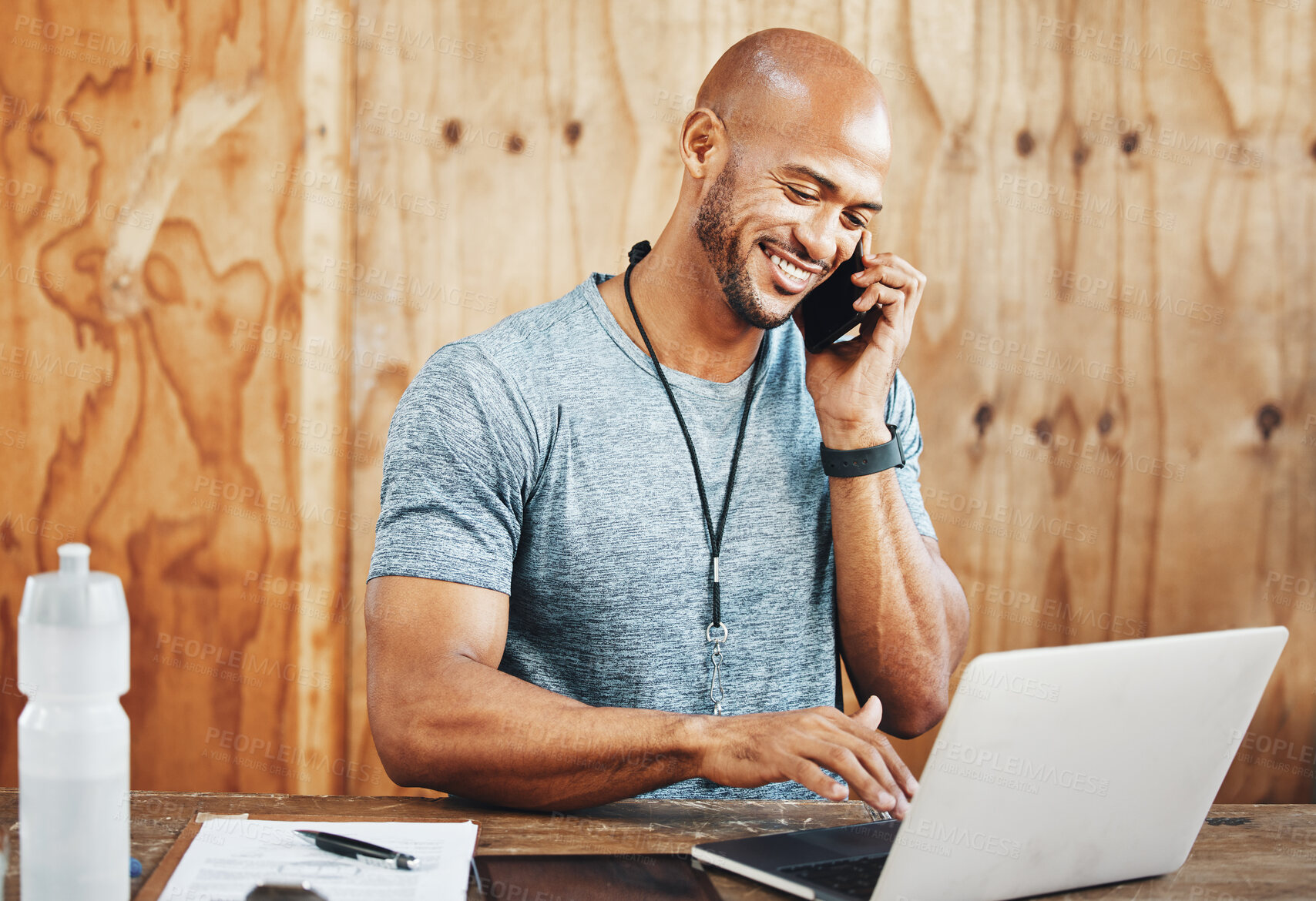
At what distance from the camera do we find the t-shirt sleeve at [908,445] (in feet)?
5.08

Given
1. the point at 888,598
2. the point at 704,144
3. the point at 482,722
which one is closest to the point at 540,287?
the point at 704,144

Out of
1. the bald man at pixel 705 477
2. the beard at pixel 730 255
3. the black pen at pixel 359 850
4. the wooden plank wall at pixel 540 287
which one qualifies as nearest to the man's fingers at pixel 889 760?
the bald man at pixel 705 477

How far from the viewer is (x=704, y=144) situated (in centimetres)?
150

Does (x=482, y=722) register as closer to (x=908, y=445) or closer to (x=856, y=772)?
(x=856, y=772)

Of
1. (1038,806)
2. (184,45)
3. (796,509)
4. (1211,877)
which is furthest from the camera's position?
(184,45)

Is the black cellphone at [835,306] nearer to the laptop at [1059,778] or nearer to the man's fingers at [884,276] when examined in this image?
the man's fingers at [884,276]

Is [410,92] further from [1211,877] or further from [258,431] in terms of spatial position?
[1211,877]

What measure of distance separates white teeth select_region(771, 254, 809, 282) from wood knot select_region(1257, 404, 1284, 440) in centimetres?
115

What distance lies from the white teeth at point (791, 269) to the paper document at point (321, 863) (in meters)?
0.81

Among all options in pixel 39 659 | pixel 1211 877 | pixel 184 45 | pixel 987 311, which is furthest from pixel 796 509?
pixel 184 45

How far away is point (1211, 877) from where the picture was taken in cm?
95

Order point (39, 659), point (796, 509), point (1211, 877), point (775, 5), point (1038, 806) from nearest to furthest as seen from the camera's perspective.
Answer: point (39, 659) < point (1038, 806) < point (1211, 877) < point (796, 509) < point (775, 5)

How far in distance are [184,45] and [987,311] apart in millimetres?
1512

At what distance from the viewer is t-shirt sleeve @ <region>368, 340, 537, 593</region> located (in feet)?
3.87
